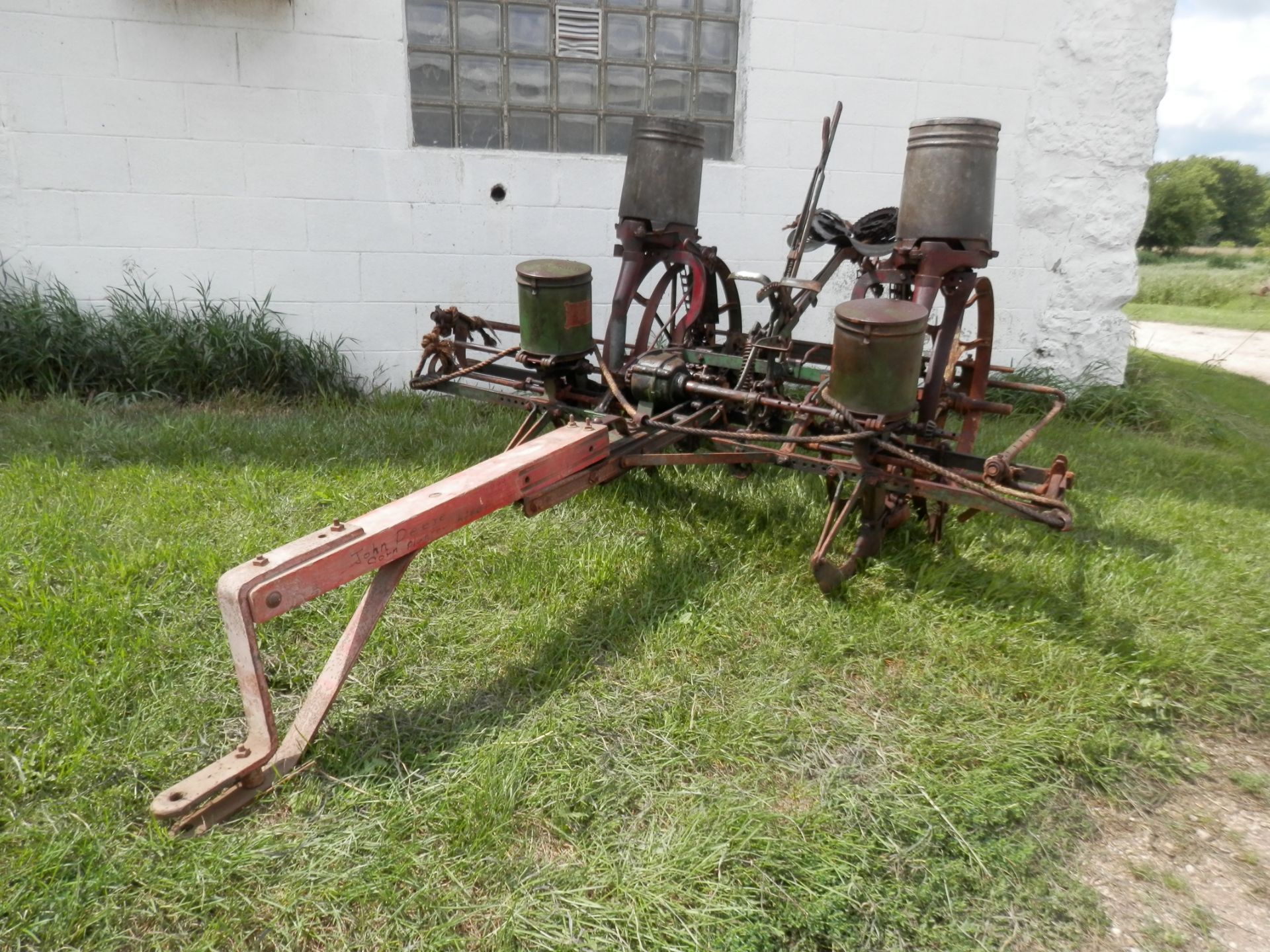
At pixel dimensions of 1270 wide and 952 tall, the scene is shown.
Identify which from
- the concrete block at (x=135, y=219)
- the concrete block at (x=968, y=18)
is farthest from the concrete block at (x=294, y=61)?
the concrete block at (x=968, y=18)

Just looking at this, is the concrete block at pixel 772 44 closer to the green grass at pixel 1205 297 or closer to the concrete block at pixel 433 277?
the concrete block at pixel 433 277

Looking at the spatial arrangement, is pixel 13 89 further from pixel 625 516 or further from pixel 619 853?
pixel 619 853

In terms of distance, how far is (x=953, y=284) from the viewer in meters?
3.03

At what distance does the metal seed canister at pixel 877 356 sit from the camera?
2.48 meters

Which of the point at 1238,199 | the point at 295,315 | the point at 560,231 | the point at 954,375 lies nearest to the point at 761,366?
the point at 954,375

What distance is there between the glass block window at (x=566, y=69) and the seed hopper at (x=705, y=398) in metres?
1.96

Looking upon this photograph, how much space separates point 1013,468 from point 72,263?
5041 mm

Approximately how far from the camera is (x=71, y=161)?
4.86 meters

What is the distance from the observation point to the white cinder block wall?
Answer: 4828 millimetres

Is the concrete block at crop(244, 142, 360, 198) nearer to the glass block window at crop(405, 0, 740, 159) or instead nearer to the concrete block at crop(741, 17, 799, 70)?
the glass block window at crop(405, 0, 740, 159)

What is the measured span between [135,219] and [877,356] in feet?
14.5

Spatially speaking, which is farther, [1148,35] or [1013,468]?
[1148,35]

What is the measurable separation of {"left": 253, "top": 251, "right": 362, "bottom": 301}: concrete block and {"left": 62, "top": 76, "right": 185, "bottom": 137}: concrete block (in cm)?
82

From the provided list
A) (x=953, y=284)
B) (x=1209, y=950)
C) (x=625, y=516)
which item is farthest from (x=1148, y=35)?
(x=1209, y=950)
